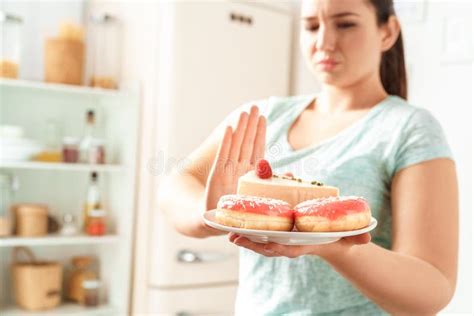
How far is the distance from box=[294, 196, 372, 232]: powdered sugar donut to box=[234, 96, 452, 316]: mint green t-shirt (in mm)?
153

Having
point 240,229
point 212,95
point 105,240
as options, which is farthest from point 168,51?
point 240,229

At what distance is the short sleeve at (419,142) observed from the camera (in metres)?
0.68

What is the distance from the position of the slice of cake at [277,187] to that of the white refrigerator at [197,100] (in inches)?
34.2

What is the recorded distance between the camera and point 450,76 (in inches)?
48.3

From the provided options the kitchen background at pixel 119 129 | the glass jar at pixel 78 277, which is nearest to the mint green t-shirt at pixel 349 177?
the kitchen background at pixel 119 129

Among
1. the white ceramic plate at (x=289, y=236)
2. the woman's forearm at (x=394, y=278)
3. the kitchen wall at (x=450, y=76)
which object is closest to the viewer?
the white ceramic plate at (x=289, y=236)

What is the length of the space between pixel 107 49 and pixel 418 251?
130 centimetres

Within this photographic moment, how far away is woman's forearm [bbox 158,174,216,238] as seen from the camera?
732 mm

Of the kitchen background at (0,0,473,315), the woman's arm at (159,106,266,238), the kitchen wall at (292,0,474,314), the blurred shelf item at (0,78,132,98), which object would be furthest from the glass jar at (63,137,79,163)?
the kitchen wall at (292,0,474,314)

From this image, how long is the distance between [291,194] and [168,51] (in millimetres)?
1014

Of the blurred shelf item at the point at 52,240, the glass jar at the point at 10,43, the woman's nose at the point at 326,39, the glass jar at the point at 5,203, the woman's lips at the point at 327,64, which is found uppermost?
the glass jar at the point at 10,43

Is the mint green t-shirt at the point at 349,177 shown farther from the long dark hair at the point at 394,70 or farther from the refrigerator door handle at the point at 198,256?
the refrigerator door handle at the point at 198,256

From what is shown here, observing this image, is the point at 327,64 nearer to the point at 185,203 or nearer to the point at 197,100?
the point at 185,203

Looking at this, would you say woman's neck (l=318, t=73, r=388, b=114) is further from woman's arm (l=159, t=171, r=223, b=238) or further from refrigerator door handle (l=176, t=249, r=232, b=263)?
refrigerator door handle (l=176, t=249, r=232, b=263)
